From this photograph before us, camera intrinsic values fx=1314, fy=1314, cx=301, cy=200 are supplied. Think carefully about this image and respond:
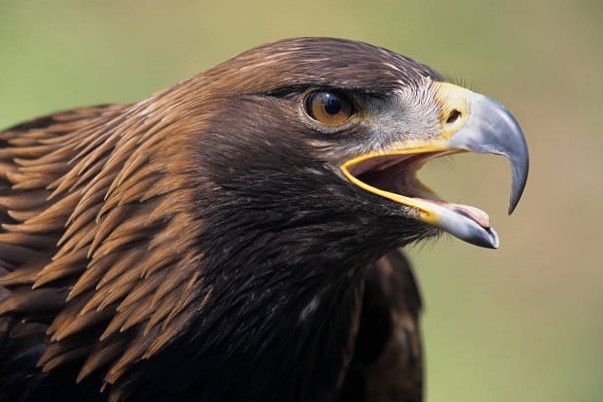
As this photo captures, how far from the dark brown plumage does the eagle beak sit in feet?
0.09

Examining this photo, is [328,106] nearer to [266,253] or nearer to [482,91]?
[266,253]

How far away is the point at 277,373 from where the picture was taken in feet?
12.1

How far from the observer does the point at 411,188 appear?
3.52 m

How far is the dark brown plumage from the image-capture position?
343cm

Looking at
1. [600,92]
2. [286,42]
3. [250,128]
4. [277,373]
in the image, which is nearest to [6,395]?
[277,373]

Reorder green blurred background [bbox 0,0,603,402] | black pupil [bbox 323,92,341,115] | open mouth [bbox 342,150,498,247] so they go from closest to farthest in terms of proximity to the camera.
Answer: open mouth [bbox 342,150,498,247] < black pupil [bbox 323,92,341,115] < green blurred background [bbox 0,0,603,402]

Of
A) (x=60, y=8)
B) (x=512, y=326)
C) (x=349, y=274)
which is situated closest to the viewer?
(x=349, y=274)

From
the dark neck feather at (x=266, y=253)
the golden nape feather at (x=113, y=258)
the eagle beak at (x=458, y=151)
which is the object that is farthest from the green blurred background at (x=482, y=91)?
the golden nape feather at (x=113, y=258)

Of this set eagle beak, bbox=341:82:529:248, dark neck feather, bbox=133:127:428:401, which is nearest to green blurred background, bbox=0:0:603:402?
dark neck feather, bbox=133:127:428:401

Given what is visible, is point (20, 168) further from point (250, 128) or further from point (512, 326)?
point (512, 326)

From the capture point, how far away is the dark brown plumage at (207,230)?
3430 millimetres

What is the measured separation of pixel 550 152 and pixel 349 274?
18.9 ft

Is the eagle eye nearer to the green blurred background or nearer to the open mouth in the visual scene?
the open mouth

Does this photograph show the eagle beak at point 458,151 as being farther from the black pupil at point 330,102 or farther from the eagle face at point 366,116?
the black pupil at point 330,102
